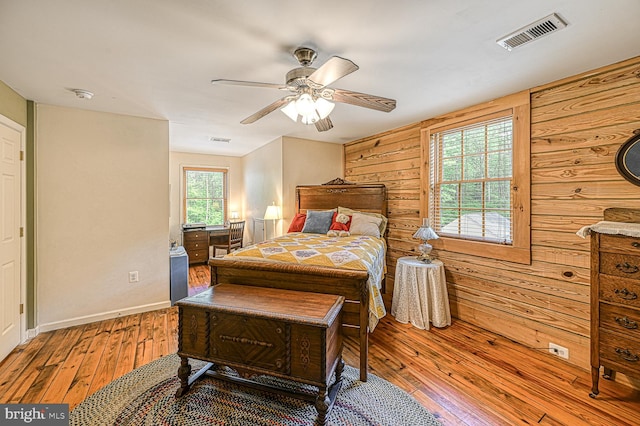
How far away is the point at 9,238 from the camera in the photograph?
2.48m

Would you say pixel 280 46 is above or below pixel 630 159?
above

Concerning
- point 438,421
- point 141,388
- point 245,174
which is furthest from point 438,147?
point 245,174

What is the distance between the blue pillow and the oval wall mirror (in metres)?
2.85

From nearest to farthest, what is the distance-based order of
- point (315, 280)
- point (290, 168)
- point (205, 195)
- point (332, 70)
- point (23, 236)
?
point (332, 70) → point (315, 280) → point (23, 236) → point (290, 168) → point (205, 195)

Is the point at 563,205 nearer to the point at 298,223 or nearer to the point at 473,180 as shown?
the point at 473,180

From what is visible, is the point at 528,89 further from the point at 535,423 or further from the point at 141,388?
the point at 141,388

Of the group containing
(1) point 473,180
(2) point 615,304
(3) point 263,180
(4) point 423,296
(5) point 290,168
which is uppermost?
(5) point 290,168

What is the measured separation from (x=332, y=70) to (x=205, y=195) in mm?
5527

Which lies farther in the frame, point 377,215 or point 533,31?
point 377,215

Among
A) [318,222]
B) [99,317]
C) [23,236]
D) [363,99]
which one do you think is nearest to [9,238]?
[23,236]

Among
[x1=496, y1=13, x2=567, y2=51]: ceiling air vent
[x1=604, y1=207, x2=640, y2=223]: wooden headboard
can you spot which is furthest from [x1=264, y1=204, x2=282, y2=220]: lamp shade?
[x1=604, y1=207, x2=640, y2=223]: wooden headboard

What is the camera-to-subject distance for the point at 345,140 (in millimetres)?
4672

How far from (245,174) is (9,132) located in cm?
401

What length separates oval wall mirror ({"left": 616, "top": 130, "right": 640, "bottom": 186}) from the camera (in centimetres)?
198
